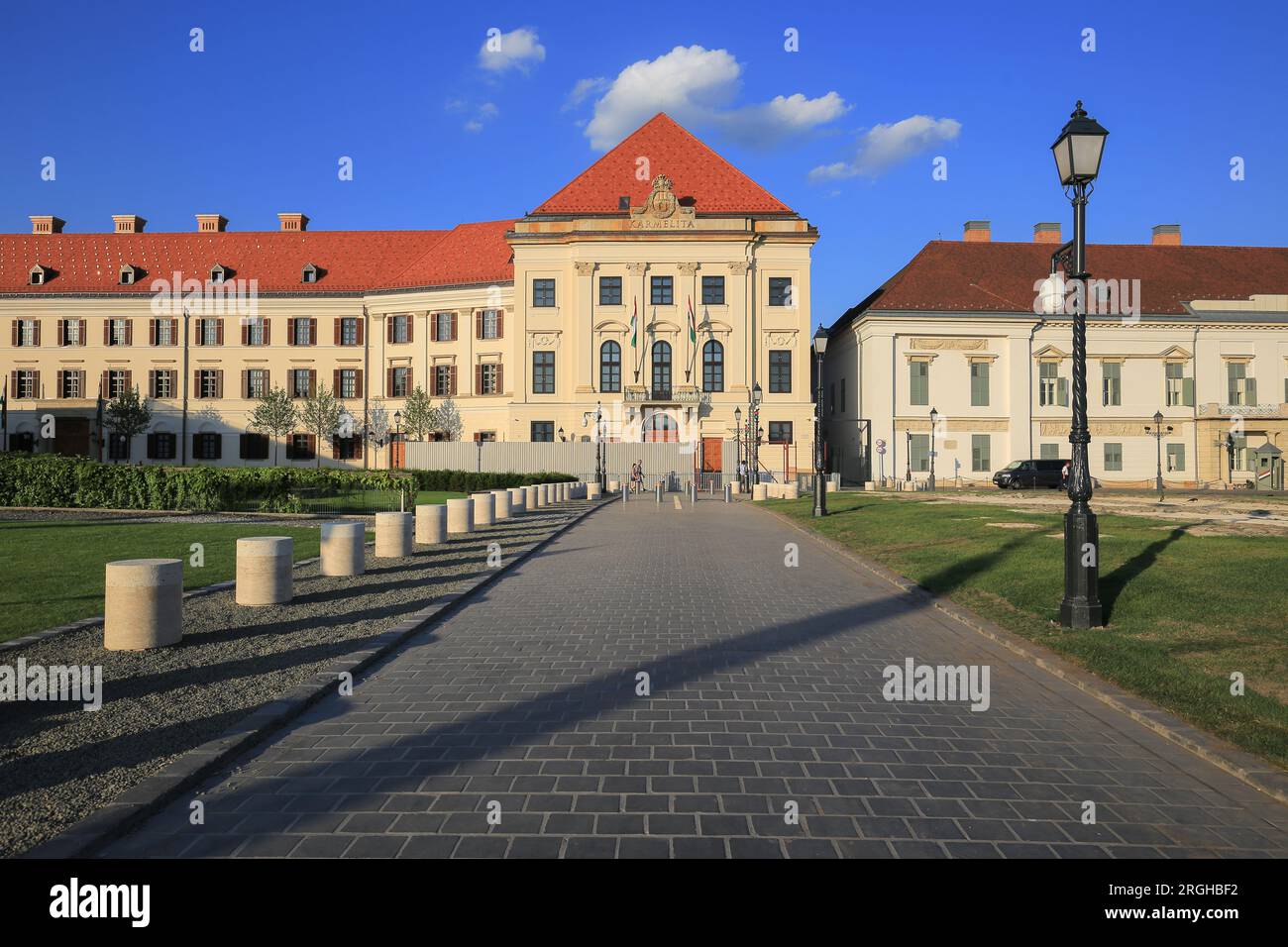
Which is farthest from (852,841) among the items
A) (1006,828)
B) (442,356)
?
(442,356)

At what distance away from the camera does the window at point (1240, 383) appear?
166 feet

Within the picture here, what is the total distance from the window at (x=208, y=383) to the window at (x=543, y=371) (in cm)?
2448

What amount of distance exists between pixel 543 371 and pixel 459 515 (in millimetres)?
36107

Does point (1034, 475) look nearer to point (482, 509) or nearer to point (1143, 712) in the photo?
point (482, 509)

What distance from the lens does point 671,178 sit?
176 feet

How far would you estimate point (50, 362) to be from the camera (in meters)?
58.9

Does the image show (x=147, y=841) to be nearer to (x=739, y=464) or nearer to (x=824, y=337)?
(x=824, y=337)

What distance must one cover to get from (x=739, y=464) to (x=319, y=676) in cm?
4419

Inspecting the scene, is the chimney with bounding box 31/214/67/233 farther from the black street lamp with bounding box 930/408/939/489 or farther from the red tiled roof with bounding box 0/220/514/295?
the black street lamp with bounding box 930/408/939/489

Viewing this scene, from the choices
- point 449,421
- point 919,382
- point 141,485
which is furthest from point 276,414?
point 919,382

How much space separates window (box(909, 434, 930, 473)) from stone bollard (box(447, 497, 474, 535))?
37.2m

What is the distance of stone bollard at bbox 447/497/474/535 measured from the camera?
731 inches

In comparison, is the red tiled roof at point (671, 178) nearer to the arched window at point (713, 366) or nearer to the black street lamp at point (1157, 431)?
the arched window at point (713, 366)

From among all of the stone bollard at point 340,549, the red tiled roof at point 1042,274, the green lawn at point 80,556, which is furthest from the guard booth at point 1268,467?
the stone bollard at point 340,549
